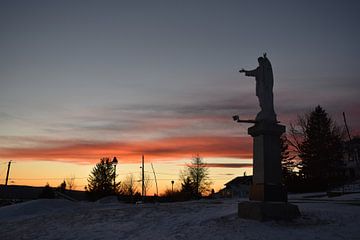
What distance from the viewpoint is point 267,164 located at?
1214 cm

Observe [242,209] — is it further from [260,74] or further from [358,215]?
[260,74]

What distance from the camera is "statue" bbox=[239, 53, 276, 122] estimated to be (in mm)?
13070

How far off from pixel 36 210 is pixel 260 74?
15.6 m

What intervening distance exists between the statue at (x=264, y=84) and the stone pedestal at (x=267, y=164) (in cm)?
64

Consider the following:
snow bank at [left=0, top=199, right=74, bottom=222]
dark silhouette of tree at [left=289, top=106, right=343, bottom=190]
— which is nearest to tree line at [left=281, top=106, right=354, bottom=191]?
dark silhouette of tree at [left=289, top=106, right=343, bottom=190]

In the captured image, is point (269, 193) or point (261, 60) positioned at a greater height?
point (261, 60)

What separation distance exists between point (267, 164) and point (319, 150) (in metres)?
37.9

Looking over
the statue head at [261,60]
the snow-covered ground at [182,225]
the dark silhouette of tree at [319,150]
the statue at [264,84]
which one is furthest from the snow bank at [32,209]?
the dark silhouette of tree at [319,150]

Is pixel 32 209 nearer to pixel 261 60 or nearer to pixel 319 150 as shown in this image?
pixel 261 60

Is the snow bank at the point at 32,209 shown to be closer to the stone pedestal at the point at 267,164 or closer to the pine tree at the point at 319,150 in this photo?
the stone pedestal at the point at 267,164

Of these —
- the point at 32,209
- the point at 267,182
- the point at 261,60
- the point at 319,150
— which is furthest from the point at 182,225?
→ the point at 319,150

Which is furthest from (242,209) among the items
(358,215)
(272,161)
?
(358,215)

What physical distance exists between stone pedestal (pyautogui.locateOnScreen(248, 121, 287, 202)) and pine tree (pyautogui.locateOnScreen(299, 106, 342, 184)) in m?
35.5

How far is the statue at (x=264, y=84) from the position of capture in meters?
13.1
